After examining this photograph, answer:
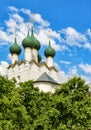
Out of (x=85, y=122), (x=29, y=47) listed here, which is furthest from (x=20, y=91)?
(x=29, y=47)

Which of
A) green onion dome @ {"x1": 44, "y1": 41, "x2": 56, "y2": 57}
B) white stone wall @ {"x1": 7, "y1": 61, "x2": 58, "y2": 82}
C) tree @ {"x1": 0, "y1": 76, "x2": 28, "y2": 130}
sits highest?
green onion dome @ {"x1": 44, "y1": 41, "x2": 56, "y2": 57}

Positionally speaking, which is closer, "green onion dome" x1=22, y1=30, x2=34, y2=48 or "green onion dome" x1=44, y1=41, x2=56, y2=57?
"green onion dome" x1=22, y1=30, x2=34, y2=48

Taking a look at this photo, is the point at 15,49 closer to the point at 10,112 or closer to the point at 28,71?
the point at 28,71

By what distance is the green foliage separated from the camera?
28.2 meters

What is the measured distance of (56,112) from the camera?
30812 millimetres

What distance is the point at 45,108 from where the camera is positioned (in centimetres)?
3481

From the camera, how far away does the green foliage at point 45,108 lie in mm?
28156

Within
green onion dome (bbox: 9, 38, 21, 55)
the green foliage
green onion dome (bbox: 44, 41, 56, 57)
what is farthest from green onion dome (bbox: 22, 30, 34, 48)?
the green foliage

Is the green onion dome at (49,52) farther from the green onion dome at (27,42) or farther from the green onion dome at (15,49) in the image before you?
the green onion dome at (15,49)

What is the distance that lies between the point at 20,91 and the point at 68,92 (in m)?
4.34

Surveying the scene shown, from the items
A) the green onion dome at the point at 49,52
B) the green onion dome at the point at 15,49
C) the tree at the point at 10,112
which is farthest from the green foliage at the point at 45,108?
the green onion dome at the point at 49,52

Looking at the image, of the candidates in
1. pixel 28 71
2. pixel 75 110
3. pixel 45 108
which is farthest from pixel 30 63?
pixel 75 110

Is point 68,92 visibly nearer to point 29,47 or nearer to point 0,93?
point 0,93

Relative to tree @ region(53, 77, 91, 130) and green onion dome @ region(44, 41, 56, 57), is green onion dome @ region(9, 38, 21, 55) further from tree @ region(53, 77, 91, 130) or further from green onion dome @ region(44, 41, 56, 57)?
tree @ region(53, 77, 91, 130)
